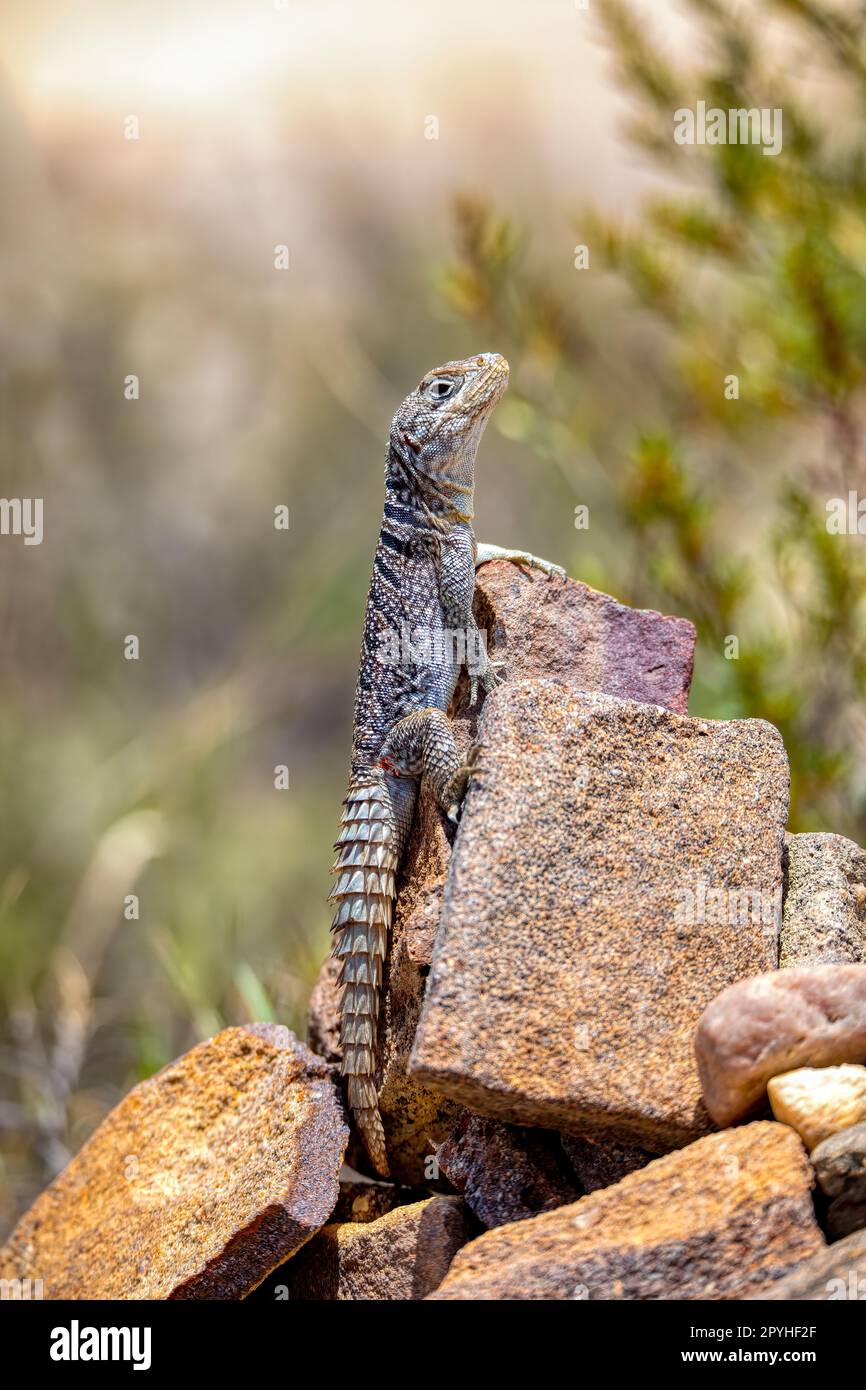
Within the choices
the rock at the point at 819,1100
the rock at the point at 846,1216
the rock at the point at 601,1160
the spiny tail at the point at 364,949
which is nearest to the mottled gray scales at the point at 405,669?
the spiny tail at the point at 364,949

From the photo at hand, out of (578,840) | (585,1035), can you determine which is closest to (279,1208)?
(585,1035)

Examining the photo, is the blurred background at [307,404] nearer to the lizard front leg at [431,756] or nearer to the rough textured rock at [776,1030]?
the lizard front leg at [431,756]

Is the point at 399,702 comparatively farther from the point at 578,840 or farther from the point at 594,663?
the point at 578,840

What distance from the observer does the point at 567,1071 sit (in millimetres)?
3641

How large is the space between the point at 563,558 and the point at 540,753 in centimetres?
1093

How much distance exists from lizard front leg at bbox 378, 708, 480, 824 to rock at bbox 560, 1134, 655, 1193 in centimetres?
114

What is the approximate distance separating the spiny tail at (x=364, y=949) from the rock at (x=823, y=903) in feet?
4.52

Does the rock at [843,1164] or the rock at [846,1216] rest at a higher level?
the rock at [843,1164]

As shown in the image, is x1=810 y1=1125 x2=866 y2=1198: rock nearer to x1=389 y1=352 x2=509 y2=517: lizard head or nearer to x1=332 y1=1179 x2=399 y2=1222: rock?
x1=332 y1=1179 x2=399 y2=1222: rock

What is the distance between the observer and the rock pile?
336 cm

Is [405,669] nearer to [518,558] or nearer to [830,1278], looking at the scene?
[518,558]

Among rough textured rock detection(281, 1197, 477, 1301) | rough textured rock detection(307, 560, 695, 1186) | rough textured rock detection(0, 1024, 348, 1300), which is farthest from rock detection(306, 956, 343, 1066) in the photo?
rough textured rock detection(281, 1197, 477, 1301)

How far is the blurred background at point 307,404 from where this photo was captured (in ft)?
26.4
